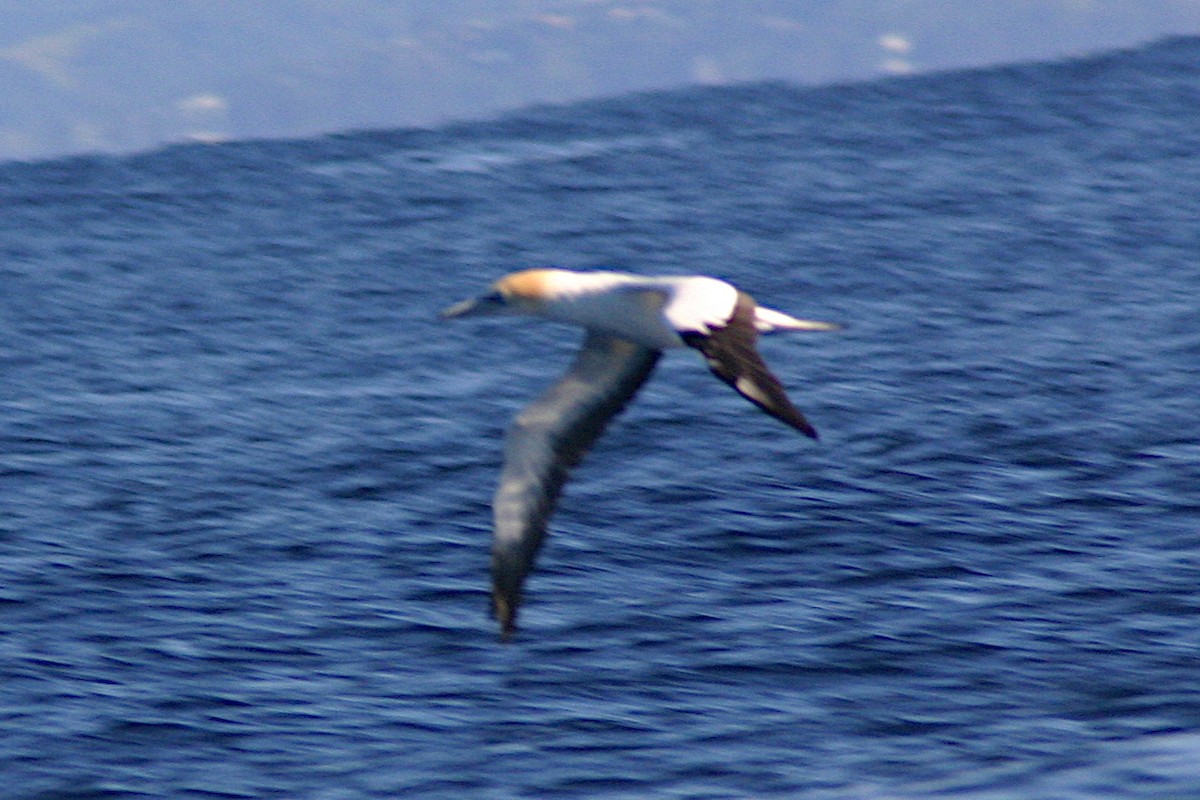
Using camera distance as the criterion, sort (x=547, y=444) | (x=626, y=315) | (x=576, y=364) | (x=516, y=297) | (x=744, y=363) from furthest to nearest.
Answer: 1. (x=576, y=364)
2. (x=516, y=297)
3. (x=547, y=444)
4. (x=626, y=315)
5. (x=744, y=363)

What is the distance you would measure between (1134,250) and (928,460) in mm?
14343

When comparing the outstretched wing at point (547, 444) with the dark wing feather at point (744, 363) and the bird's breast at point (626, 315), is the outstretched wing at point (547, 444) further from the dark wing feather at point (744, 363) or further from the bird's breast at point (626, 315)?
the dark wing feather at point (744, 363)

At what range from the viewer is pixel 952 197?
41.5m

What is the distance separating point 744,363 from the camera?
450 inches

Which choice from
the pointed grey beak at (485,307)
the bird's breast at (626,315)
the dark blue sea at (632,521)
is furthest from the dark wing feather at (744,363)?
the dark blue sea at (632,521)

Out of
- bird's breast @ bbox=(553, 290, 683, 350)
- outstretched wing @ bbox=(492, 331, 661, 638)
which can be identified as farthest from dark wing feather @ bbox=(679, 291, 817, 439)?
outstretched wing @ bbox=(492, 331, 661, 638)

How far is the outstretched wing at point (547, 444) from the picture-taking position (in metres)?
13.5

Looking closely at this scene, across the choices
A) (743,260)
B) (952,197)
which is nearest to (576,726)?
(743,260)

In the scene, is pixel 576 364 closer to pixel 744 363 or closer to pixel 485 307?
pixel 485 307

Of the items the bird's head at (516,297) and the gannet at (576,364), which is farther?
the bird's head at (516,297)

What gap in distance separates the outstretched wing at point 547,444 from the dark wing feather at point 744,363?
69.4 inches

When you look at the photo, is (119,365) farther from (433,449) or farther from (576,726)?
(576,726)

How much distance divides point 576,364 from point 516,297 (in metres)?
0.70

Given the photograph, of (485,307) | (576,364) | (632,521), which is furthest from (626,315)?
(632,521)
